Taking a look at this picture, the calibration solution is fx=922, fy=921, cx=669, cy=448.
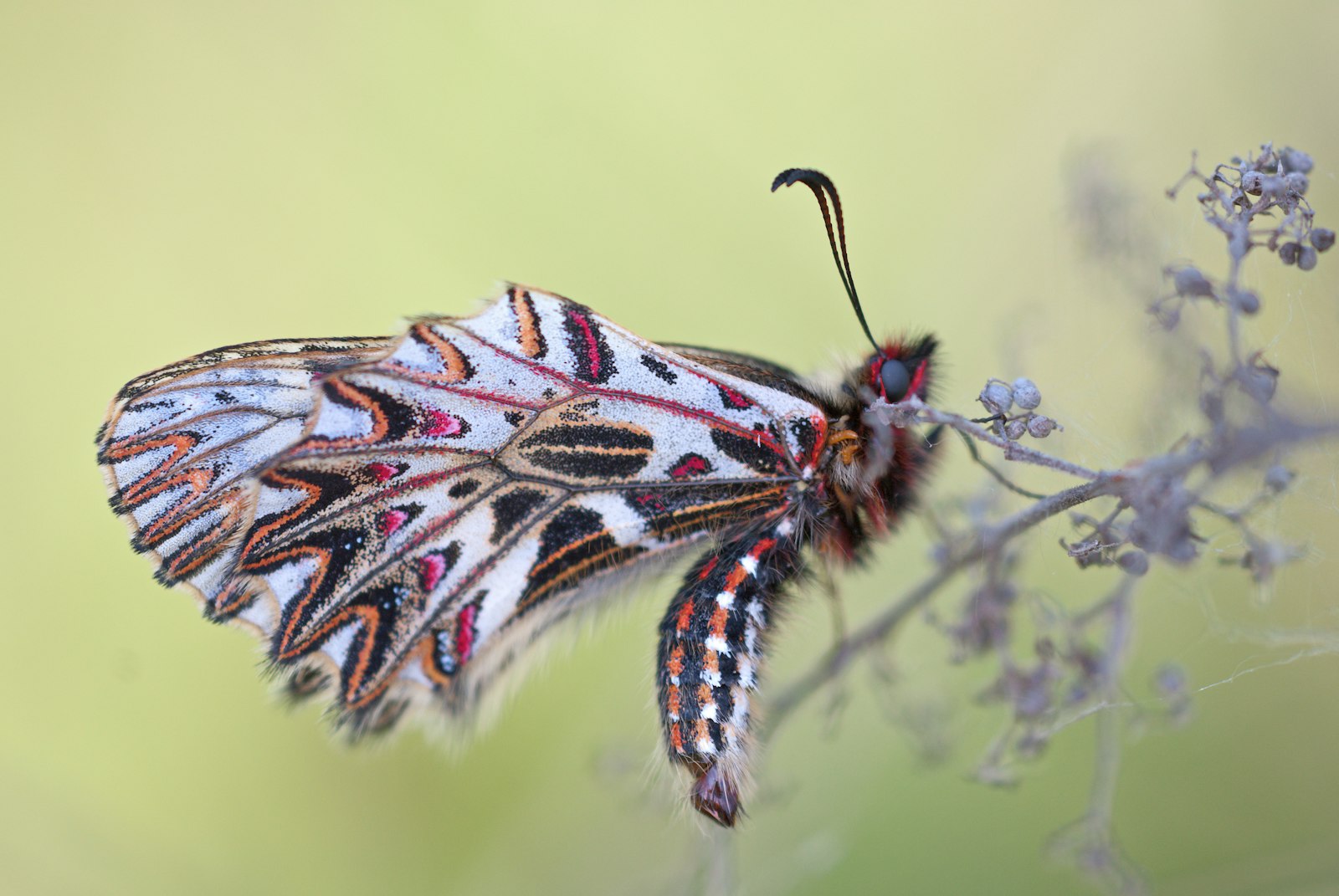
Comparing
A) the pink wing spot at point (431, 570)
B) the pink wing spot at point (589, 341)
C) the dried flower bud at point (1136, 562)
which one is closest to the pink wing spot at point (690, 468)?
the pink wing spot at point (589, 341)

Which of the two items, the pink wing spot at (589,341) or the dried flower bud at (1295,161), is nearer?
the dried flower bud at (1295,161)

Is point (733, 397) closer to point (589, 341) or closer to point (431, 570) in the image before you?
point (589, 341)

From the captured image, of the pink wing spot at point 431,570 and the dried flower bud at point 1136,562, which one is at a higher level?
the pink wing spot at point 431,570

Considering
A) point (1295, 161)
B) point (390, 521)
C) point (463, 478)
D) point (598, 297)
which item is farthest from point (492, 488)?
point (598, 297)

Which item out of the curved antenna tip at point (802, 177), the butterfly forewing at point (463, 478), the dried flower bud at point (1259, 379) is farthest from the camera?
the butterfly forewing at point (463, 478)

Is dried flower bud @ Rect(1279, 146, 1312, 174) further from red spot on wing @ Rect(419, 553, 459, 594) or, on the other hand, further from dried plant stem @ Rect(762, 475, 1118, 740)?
red spot on wing @ Rect(419, 553, 459, 594)

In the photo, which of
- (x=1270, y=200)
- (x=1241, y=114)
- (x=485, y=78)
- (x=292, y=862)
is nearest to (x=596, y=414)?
(x=1270, y=200)

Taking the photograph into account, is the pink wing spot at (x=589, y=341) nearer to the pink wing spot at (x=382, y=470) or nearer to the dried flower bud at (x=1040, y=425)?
the pink wing spot at (x=382, y=470)
